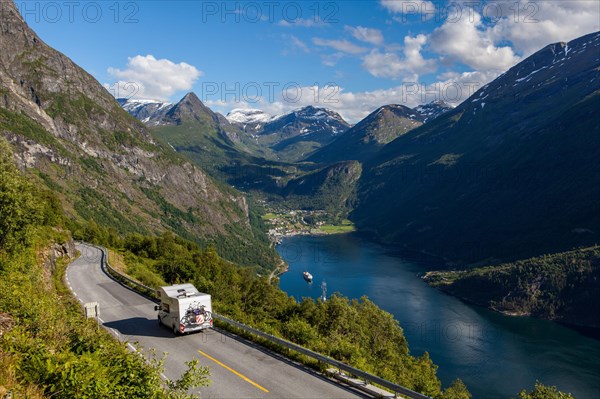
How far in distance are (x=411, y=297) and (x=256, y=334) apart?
175m

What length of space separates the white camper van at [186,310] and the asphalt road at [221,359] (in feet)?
2.84

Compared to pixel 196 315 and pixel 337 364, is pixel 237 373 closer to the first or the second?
pixel 337 364

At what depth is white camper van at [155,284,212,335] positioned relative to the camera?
1146 inches

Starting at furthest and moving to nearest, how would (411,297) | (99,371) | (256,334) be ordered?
(411,297)
(256,334)
(99,371)

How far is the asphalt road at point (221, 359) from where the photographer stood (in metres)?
20.8

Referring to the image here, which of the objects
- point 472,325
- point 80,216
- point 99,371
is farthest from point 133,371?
point 80,216

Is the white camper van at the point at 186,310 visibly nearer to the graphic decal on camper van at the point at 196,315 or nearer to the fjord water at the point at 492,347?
the graphic decal on camper van at the point at 196,315

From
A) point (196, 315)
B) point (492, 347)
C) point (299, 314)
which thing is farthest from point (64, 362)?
point (492, 347)

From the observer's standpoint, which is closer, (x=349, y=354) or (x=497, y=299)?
(x=349, y=354)

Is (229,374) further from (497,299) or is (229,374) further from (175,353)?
(497,299)

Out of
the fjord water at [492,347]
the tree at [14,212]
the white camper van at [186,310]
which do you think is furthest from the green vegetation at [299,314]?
the fjord water at [492,347]

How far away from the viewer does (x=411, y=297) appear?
190500 mm

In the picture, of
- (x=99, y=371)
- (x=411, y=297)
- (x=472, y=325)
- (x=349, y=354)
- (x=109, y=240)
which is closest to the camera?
(x=99, y=371)

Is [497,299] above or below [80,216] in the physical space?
below
